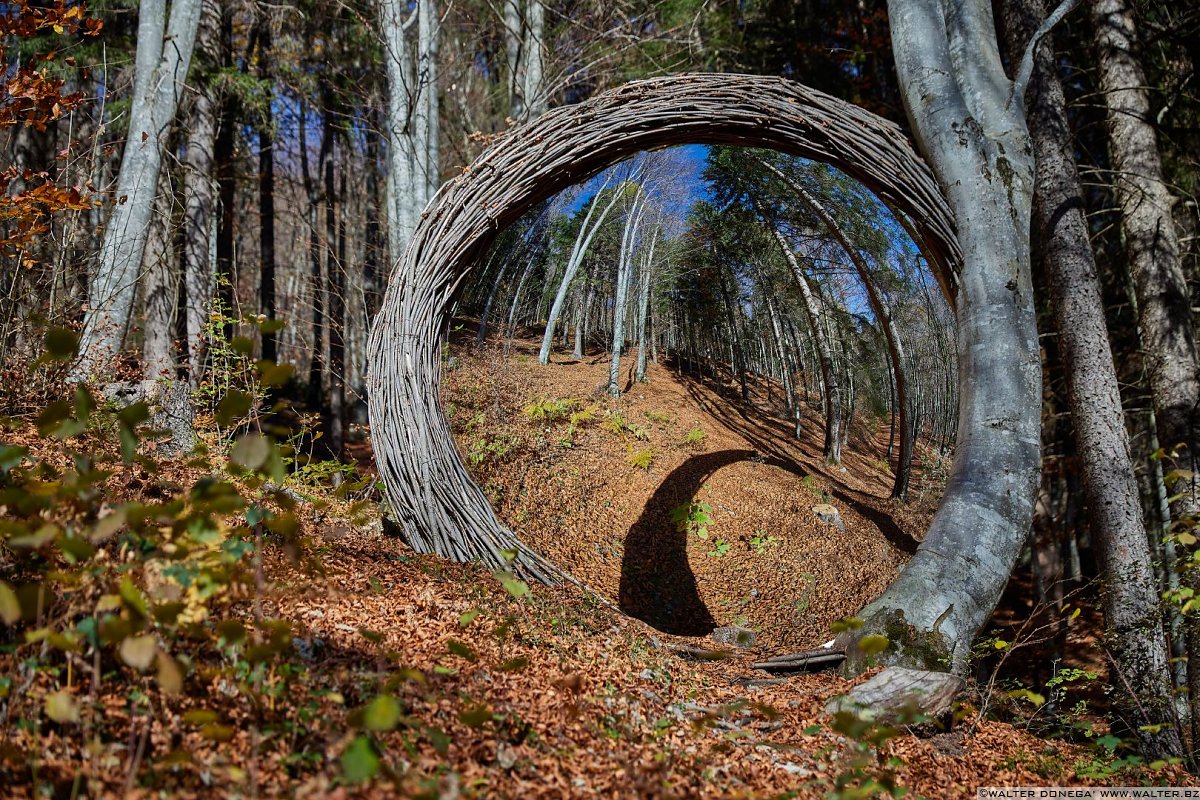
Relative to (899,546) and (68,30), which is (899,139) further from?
(68,30)

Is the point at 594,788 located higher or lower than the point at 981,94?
lower

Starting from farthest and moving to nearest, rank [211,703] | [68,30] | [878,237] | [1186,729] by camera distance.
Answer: [1186,729] → [68,30] → [878,237] → [211,703]

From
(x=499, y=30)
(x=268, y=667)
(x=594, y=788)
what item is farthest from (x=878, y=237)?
(x=499, y=30)

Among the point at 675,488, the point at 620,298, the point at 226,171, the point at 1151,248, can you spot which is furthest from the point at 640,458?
the point at 226,171

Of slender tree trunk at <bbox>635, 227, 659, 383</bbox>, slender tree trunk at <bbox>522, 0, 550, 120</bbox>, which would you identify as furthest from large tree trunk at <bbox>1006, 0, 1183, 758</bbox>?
slender tree trunk at <bbox>522, 0, 550, 120</bbox>

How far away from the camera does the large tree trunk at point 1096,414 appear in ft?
13.7

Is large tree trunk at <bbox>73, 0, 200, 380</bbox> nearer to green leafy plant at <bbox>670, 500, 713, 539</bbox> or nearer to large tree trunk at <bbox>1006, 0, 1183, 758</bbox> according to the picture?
green leafy plant at <bbox>670, 500, 713, 539</bbox>

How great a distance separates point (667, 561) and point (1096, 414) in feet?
11.1

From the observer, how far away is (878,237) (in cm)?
340

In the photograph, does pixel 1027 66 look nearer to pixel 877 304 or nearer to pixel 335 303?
pixel 877 304

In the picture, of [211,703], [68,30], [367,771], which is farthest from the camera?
[68,30]

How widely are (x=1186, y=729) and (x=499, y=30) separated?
11104mm

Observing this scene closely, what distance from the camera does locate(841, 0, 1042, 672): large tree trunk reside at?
2.64m

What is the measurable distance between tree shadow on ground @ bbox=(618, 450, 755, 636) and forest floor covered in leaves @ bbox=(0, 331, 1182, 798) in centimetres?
1
